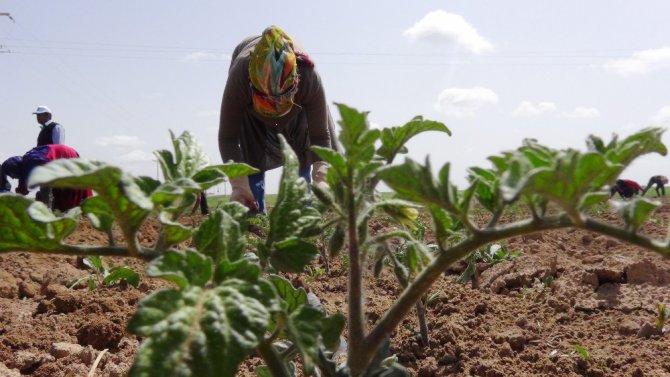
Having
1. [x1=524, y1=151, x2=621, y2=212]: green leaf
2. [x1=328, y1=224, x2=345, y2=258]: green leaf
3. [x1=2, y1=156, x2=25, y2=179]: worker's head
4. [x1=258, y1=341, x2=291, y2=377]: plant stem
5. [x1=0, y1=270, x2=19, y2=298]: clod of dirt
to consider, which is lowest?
[x1=2, y1=156, x2=25, y2=179]: worker's head

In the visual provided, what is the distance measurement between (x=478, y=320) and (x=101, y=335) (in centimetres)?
160

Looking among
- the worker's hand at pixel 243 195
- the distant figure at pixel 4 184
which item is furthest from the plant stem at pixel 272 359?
the distant figure at pixel 4 184

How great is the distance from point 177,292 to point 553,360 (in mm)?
1879

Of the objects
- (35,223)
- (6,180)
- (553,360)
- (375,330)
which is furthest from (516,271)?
(6,180)

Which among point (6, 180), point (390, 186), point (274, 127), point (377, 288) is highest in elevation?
point (390, 186)

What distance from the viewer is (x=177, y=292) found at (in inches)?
36.6

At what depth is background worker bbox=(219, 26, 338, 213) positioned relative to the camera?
185 inches

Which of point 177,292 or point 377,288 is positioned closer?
point 177,292

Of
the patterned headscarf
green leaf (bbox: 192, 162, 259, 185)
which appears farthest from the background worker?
green leaf (bbox: 192, 162, 259, 185)

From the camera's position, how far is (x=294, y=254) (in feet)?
4.00

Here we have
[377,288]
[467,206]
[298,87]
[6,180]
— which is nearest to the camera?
[467,206]

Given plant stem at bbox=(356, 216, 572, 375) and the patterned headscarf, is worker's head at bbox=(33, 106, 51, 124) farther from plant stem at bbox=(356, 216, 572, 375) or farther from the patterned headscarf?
plant stem at bbox=(356, 216, 572, 375)

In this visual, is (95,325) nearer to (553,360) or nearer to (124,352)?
(124,352)

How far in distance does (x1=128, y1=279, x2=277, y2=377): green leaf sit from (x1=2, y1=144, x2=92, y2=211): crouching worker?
22.3 ft
